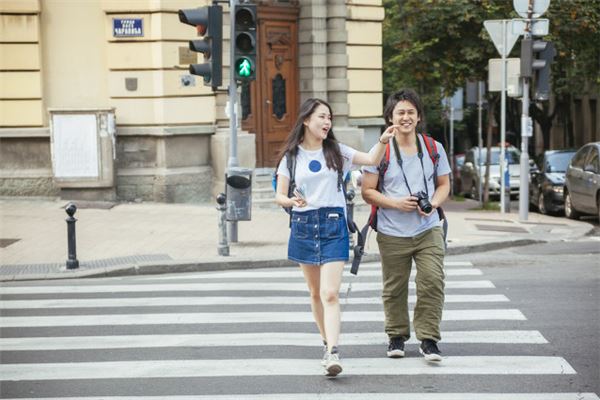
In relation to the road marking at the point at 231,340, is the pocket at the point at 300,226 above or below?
above

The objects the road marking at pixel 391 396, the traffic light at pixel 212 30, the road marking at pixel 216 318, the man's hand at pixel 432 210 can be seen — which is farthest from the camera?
the traffic light at pixel 212 30

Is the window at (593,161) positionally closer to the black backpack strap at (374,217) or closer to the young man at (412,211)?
the young man at (412,211)

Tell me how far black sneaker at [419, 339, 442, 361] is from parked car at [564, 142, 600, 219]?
13.7 m

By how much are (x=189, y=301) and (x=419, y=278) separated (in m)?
3.55

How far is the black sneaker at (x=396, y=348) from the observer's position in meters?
8.24

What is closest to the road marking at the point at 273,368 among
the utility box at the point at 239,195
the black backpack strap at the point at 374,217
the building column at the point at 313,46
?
the black backpack strap at the point at 374,217

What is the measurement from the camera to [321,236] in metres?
7.82

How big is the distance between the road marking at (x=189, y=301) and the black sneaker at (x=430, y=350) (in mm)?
2890

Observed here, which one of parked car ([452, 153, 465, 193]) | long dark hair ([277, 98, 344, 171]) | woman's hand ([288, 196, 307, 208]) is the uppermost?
long dark hair ([277, 98, 344, 171])

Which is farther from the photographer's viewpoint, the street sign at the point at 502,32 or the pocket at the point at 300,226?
the street sign at the point at 502,32

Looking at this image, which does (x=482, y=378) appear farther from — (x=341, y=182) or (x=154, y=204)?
(x=154, y=204)

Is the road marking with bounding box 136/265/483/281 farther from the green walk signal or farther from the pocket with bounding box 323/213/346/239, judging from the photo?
the pocket with bounding box 323/213/346/239

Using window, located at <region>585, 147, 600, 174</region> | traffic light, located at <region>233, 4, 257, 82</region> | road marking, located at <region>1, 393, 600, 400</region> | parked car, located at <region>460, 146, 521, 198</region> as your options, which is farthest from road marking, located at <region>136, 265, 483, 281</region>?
parked car, located at <region>460, 146, 521, 198</region>

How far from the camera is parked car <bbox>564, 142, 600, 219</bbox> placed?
2136 centimetres
